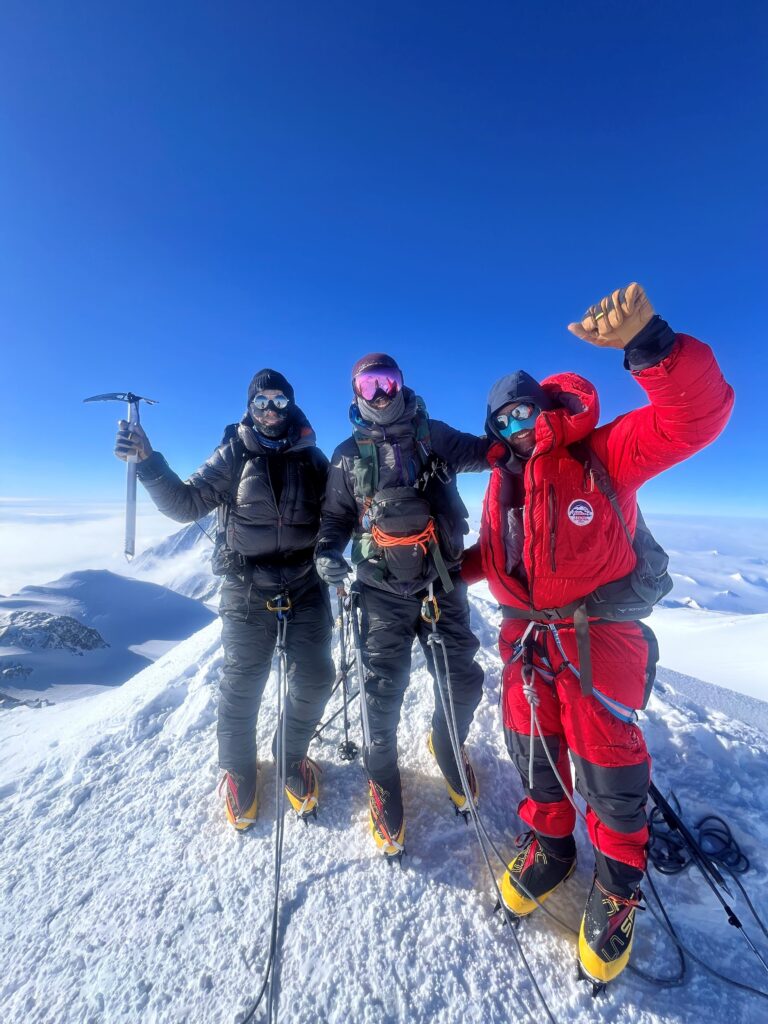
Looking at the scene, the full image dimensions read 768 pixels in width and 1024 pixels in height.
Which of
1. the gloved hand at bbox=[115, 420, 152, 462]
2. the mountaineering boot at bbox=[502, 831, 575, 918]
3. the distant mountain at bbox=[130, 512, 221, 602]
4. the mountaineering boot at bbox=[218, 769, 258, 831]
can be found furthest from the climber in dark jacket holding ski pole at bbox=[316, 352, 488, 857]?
the distant mountain at bbox=[130, 512, 221, 602]

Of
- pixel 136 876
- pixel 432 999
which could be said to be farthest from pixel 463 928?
pixel 136 876

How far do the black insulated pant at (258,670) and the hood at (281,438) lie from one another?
131 cm

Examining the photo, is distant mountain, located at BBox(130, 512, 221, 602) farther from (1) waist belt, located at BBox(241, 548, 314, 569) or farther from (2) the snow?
(1) waist belt, located at BBox(241, 548, 314, 569)

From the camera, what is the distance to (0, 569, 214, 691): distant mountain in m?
47.1

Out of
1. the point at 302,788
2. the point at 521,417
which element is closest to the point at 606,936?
the point at 302,788

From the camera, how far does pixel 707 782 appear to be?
11.3 ft

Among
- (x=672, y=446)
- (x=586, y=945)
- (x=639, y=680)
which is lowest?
(x=586, y=945)

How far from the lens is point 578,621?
2621mm

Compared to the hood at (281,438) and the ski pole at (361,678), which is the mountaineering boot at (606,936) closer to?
the ski pole at (361,678)

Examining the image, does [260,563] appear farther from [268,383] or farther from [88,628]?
[88,628]

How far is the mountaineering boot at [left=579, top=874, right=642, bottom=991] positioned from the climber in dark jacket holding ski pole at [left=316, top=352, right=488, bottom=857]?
131cm

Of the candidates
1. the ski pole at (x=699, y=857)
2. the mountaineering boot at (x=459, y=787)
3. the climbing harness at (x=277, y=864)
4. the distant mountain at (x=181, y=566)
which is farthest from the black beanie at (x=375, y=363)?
the distant mountain at (x=181, y=566)

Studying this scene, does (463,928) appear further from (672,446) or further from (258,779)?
(672,446)

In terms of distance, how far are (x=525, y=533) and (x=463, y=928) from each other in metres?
2.68
